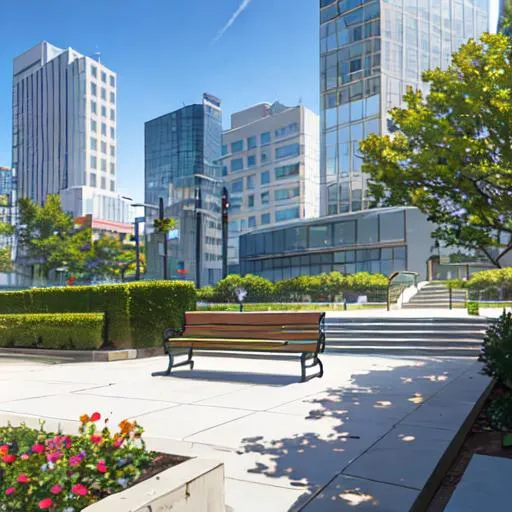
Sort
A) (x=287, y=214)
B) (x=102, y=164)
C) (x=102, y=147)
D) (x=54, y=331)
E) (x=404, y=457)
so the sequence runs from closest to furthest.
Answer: (x=404, y=457), (x=54, y=331), (x=287, y=214), (x=102, y=164), (x=102, y=147)

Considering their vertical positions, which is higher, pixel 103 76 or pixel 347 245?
pixel 103 76

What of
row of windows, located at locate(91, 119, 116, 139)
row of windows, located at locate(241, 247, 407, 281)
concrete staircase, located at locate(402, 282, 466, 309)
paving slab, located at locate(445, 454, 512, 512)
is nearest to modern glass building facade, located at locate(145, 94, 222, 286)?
row of windows, located at locate(91, 119, 116, 139)

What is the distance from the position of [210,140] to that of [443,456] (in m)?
148

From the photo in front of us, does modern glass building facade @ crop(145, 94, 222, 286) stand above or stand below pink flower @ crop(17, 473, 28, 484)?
above

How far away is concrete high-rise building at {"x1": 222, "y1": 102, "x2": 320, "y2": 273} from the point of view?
81312mm

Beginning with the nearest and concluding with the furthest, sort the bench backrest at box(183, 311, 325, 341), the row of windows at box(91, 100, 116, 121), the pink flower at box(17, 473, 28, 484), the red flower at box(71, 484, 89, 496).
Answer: the red flower at box(71, 484, 89, 496) < the pink flower at box(17, 473, 28, 484) < the bench backrest at box(183, 311, 325, 341) < the row of windows at box(91, 100, 116, 121)

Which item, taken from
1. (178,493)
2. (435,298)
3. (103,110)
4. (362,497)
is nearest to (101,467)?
(178,493)

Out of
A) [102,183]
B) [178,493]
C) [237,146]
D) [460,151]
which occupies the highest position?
[102,183]

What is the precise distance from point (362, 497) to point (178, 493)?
4.54ft

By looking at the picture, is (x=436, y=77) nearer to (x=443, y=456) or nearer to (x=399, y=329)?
(x=399, y=329)

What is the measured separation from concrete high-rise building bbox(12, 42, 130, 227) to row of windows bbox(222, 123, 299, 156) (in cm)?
6456

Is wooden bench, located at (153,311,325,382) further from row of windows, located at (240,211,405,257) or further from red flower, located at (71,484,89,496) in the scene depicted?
row of windows, located at (240,211,405,257)

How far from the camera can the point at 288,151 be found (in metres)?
83.2

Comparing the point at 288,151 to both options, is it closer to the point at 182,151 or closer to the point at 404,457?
the point at 182,151
